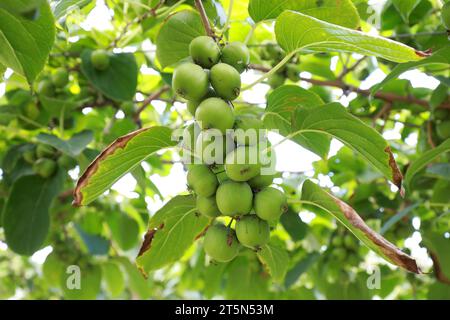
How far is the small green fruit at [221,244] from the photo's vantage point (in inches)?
38.8

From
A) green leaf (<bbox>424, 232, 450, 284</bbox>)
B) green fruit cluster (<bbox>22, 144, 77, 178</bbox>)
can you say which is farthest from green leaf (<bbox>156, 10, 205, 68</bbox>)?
A: green leaf (<bbox>424, 232, 450, 284</bbox>)

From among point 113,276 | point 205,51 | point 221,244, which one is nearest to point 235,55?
point 205,51

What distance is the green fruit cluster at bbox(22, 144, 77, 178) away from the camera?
1801mm

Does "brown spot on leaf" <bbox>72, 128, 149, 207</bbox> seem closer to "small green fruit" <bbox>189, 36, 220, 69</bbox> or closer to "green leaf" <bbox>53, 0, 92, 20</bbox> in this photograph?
"small green fruit" <bbox>189, 36, 220, 69</bbox>

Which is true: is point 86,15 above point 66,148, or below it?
above

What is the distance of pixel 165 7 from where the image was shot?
1.55 metres

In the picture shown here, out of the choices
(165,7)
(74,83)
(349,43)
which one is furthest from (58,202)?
(349,43)

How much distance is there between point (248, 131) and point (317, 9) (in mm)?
326

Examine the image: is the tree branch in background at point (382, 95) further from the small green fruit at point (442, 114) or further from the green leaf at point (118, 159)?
the green leaf at point (118, 159)

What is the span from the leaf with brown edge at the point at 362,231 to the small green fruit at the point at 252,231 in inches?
5.0

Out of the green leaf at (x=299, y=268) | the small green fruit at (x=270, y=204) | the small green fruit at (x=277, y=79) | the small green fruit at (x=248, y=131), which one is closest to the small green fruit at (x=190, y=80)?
the small green fruit at (x=248, y=131)
